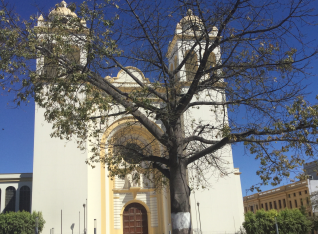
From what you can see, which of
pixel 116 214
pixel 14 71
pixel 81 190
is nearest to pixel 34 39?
pixel 14 71

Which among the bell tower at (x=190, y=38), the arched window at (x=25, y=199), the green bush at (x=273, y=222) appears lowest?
the green bush at (x=273, y=222)

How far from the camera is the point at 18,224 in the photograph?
1752 centimetres

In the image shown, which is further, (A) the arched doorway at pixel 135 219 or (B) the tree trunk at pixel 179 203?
(A) the arched doorway at pixel 135 219

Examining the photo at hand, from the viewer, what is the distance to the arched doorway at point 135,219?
20.6 metres

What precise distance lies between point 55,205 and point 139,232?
17.1 ft

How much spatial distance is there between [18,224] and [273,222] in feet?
47.0

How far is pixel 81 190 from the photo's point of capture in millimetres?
19094

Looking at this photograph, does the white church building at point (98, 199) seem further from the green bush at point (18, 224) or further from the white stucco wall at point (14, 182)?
the green bush at point (18, 224)

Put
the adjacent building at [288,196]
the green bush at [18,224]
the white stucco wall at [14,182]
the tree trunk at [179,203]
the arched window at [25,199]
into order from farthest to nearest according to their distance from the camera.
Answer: the adjacent building at [288,196], the white stucco wall at [14,182], the arched window at [25,199], the green bush at [18,224], the tree trunk at [179,203]

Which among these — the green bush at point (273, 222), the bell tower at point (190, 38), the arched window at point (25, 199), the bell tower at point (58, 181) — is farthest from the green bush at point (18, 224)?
the bell tower at point (190, 38)

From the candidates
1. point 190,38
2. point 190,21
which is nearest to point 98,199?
point 190,38

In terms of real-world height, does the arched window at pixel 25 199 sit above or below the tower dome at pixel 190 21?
below

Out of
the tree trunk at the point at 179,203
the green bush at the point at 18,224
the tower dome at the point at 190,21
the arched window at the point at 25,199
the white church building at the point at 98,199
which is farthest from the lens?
the arched window at the point at 25,199

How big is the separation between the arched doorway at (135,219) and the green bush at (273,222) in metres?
5.84
